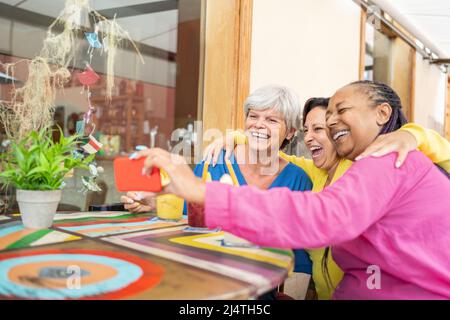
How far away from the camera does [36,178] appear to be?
1186mm

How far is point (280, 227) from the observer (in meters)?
0.87

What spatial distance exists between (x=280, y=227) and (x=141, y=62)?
1.96 metres

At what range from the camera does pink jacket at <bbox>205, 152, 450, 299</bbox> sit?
34.4 inches

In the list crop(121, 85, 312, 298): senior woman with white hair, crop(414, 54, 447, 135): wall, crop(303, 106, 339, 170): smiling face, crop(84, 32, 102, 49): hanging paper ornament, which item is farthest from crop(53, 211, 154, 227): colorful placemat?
crop(414, 54, 447, 135): wall

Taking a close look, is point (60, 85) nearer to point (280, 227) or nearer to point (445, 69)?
point (280, 227)

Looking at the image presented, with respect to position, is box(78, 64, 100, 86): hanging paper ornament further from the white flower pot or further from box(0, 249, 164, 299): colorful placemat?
box(0, 249, 164, 299): colorful placemat

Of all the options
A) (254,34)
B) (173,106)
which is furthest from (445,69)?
(173,106)

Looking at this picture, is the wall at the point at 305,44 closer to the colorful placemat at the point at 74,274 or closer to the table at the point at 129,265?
the table at the point at 129,265

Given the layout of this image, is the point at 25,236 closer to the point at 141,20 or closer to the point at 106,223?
the point at 106,223

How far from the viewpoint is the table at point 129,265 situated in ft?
2.42

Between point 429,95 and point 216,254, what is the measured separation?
7687 millimetres

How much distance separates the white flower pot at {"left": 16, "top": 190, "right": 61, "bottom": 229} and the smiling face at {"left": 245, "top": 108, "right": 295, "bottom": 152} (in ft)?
2.86

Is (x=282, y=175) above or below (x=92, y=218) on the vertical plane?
above

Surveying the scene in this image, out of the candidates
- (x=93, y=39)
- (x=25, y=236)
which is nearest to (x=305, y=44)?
(x=93, y=39)
